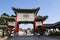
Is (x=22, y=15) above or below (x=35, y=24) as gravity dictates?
above

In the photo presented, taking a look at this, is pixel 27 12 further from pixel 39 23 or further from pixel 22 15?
pixel 39 23

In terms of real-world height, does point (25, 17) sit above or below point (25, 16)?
below

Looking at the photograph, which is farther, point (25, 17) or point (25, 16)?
point (25, 16)

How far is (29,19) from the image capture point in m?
28.6

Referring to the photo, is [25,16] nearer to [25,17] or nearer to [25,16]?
[25,16]

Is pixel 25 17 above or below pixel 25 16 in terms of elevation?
below

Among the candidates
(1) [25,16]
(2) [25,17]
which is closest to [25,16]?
(1) [25,16]

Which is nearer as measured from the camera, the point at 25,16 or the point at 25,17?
the point at 25,17

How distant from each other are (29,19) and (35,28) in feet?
8.05

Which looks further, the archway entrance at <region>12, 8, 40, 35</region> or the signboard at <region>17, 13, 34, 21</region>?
the signboard at <region>17, 13, 34, 21</region>

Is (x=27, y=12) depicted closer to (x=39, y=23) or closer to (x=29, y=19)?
(x=29, y=19)

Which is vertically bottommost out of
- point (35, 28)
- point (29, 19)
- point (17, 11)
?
point (35, 28)

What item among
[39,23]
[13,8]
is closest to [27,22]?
[39,23]

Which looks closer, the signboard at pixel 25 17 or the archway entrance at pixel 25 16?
the archway entrance at pixel 25 16
